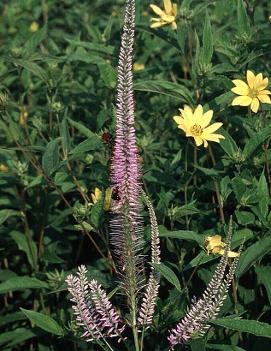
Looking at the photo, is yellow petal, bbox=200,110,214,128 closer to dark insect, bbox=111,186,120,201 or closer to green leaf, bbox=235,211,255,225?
green leaf, bbox=235,211,255,225

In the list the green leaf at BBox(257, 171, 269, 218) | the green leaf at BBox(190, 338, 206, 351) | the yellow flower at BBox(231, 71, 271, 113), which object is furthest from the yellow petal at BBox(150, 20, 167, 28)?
the green leaf at BBox(190, 338, 206, 351)

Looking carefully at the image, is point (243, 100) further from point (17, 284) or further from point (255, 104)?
point (17, 284)

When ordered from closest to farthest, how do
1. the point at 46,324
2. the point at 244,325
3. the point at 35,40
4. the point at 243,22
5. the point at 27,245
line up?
1. the point at 244,325
2. the point at 46,324
3. the point at 243,22
4. the point at 27,245
5. the point at 35,40

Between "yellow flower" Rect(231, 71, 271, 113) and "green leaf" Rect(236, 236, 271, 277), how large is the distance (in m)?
0.54

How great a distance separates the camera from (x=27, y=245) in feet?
10.3

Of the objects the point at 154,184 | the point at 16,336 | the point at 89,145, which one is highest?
the point at 89,145

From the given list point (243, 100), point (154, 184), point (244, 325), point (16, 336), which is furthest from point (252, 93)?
point (16, 336)

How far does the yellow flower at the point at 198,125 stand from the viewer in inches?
97.1

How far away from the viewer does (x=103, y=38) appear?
3580 mm

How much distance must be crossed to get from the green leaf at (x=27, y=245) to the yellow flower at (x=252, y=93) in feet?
3.73

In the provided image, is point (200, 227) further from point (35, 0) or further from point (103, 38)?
point (35, 0)

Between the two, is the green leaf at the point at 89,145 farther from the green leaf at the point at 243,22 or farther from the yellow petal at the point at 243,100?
the green leaf at the point at 243,22

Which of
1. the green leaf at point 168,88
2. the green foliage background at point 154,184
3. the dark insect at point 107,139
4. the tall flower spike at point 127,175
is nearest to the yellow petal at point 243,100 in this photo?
the green foliage background at point 154,184

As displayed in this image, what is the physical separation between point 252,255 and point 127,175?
2.07ft
